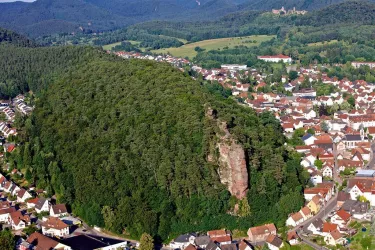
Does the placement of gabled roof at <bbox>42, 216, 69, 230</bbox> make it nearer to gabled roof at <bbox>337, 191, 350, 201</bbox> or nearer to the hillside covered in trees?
the hillside covered in trees

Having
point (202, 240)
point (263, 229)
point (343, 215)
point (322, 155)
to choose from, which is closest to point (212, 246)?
point (202, 240)

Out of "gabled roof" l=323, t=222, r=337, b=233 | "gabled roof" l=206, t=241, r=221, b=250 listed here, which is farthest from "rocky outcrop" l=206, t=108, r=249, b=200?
"gabled roof" l=323, t=222, r=337, b=233

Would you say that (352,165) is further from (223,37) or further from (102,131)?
(223,37)

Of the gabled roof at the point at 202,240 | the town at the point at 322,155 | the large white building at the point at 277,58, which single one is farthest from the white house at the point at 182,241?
the large white building at the point at 277,58

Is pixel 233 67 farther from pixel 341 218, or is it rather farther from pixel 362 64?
pixel 341 218

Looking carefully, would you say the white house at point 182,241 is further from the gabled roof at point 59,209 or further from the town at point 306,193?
the gabled roof at point 59,209
